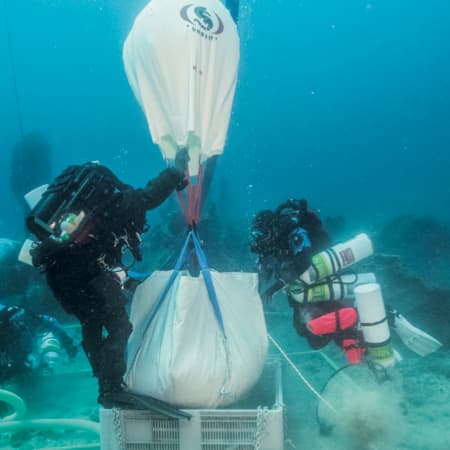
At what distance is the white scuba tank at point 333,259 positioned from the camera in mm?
3982

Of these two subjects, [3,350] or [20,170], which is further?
[20,170]

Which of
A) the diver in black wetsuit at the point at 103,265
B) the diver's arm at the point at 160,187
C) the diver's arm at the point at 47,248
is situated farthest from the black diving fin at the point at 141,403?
Answer: the diver's arm at the point at 160,187

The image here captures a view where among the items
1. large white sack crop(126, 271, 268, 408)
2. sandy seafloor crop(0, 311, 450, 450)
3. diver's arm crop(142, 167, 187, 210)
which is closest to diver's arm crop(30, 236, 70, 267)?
diver's arm crop(142, 167, 187, 210)

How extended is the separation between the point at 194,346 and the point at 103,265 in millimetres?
896

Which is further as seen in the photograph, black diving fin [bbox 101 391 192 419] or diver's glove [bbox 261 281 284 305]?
diver's glove [bbox 261 281 284 305]

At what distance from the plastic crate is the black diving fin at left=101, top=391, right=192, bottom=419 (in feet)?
0.37

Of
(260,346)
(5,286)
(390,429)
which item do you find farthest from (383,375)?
(5,286)

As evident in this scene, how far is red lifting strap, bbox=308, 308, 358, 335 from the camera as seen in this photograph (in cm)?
393

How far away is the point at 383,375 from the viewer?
12.4 ft

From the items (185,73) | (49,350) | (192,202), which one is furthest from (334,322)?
(49,350)

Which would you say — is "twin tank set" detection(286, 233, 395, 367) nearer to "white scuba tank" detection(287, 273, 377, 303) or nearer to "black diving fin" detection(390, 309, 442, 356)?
"white scuba tank" detection(287, 273, 377, 303)

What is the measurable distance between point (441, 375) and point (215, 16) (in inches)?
193

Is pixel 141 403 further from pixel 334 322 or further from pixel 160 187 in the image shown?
pixel 334 322

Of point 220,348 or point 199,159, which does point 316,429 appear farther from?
point 199,159
